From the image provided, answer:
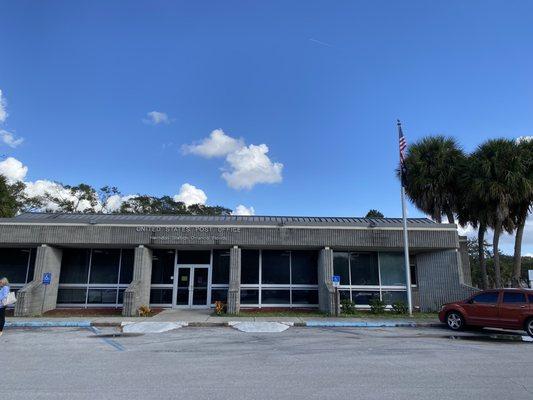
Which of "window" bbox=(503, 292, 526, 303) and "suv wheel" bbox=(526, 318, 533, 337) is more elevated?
"window" bbox=(503, 292, 526, 303)

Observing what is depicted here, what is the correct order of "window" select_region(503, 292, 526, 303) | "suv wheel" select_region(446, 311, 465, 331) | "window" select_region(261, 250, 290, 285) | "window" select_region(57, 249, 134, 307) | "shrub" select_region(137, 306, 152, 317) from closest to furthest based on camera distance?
"window" select_region(503, 292, 526, 303) → "suv wheel" select_region(446, 311, 465, 331) → "shrub" select_region(137, 306, 152, 317) → "window" select_region(57, 249, 134, 307) → "window" select_region(261, 250, 290, 285)

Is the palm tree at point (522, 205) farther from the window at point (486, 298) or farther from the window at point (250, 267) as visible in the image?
the window at point (250, 267)

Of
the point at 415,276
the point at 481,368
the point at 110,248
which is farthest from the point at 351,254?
the point at 481,368

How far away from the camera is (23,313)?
17.5m

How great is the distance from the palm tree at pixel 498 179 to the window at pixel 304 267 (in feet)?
31.6

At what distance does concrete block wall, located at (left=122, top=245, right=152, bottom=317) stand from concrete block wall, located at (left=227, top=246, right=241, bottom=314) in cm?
384

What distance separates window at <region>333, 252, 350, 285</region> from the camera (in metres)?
21.1

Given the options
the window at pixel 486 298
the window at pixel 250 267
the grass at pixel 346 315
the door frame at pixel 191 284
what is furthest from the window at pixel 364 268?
the window at pixel 486 298

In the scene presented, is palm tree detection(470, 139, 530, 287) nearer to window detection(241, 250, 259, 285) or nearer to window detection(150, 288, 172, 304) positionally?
window detection(241, 250, 259, 285)

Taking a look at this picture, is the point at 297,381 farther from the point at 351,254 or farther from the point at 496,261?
the point at 496,261

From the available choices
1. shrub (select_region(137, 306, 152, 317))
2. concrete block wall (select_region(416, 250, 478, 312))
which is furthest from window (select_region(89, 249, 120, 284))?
concrete block wall (select_region(416, 250, 478, 312))

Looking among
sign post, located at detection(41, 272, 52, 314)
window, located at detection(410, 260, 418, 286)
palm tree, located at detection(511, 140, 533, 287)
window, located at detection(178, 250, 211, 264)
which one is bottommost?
sign post, located at detection(41, 272, 52, 314)

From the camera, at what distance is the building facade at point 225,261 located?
19469 millimetres

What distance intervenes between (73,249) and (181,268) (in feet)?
17.6
